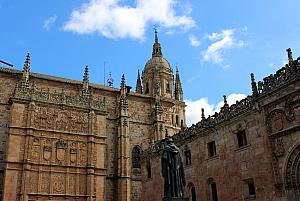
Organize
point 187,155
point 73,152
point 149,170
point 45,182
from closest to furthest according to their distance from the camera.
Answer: point 187,155 → point 45,182 → point 73,152 → point 149,170

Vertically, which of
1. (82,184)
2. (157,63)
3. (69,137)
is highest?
(157,63)

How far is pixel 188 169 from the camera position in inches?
964

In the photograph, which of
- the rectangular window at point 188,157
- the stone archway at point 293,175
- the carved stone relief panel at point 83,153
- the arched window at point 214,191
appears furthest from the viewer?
the carved stone relief panel at point 83,153

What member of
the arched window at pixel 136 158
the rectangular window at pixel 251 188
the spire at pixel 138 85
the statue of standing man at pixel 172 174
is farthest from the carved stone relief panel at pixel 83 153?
the spire at pixel 138 85

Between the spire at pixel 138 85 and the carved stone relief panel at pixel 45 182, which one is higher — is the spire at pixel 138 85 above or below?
above

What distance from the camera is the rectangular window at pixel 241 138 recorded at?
64.9 ft

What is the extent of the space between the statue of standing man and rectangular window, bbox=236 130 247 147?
8967mm

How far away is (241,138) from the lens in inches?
790

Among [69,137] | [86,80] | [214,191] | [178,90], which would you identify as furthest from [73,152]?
[178,90]

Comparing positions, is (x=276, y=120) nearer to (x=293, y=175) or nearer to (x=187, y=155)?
(x=293, y=175)

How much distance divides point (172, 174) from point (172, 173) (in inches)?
1.3

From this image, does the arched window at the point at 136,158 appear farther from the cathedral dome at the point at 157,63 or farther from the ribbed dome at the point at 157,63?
the ribbed dome at the point at 157,63

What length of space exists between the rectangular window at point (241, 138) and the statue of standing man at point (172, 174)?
29.4 ft

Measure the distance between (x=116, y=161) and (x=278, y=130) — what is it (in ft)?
66.7
